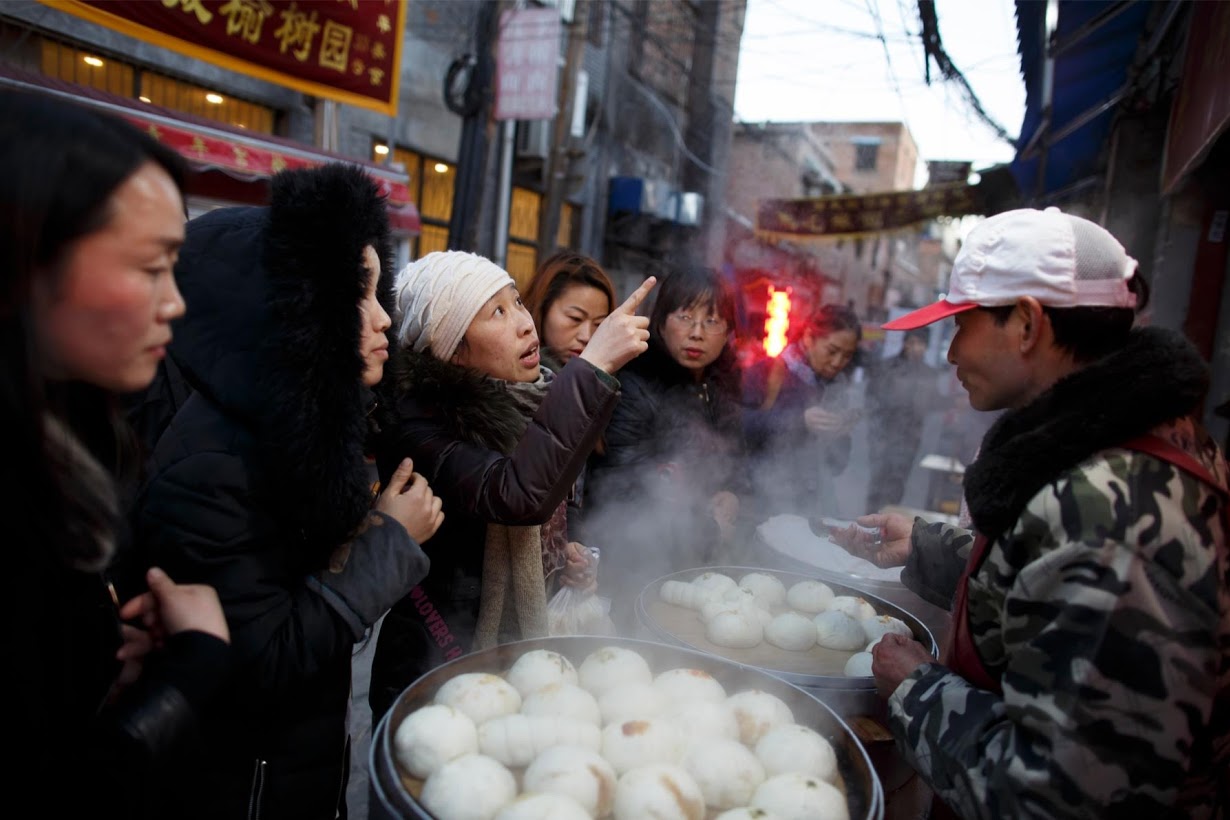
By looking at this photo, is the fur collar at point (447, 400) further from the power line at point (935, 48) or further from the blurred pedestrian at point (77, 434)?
the power line at point (935, 48)

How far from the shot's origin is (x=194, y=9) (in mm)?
5488

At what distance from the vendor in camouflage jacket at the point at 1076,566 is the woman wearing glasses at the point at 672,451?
179 centimetres

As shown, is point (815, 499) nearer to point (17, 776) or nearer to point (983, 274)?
point (983, 274)

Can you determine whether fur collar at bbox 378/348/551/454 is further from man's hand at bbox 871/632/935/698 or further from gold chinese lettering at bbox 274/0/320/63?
gold chinese lettering at bbox 274/0/320/63

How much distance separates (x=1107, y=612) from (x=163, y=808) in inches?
66.4

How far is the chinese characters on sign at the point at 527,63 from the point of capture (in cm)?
893

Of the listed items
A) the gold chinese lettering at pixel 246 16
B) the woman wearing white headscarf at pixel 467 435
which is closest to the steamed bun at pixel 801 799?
the woman wearing white headscarf at pixel 467 435

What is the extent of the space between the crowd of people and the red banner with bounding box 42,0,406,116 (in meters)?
4.70

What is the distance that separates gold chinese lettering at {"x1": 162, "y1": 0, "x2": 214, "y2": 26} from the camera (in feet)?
17.5

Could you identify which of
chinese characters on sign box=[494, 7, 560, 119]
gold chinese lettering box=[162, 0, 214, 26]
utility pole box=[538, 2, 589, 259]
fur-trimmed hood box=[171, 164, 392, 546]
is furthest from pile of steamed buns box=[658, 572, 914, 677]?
utility pole box=[538, 2, 589, 259]

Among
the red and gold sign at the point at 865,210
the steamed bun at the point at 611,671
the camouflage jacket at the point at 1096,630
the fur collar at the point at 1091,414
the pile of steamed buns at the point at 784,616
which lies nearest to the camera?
the camouflage jacket at the point at 1096,630

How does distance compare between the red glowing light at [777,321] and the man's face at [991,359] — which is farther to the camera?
the red glowing light at [777,321]

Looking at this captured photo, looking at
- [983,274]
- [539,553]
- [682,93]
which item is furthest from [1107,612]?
[682,93]

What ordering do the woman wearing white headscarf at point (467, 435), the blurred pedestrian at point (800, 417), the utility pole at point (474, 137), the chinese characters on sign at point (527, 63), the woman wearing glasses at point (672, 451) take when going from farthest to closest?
the utility pole at point (474, 137), the chinese characters on sign at point (527, 63), the blurred pedestrian at point (800, 417), the woman wearing glasses at point (672, 451), the woman wearing white headscarf at point (467, 435)
